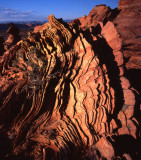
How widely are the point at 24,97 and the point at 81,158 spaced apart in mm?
3349

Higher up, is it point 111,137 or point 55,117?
point 55,117

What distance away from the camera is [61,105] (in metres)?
4.31

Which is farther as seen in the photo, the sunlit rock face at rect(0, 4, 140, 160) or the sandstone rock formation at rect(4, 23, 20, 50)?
the sandstone rock formation at rect(4, 23, 20, 50)

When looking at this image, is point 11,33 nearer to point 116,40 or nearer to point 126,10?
point 116,40

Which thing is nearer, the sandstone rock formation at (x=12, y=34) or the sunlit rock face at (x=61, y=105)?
the sunlit rock face at (x=61, y=105)

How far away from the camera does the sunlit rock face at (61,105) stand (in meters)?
3.69

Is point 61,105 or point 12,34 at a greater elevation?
point 12,34

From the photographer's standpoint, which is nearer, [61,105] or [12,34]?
[61,105]

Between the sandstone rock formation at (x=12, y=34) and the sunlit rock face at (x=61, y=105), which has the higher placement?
the sandstone rock formation at (x=12, y=34)

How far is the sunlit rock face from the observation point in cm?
369

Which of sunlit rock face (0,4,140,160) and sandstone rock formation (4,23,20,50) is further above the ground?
sandstone rock formation (4,23,20,50)

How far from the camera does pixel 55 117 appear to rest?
14.0 ft

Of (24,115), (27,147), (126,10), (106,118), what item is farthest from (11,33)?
(126,10)

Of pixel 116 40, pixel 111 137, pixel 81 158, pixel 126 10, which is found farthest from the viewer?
pixel 126 10
